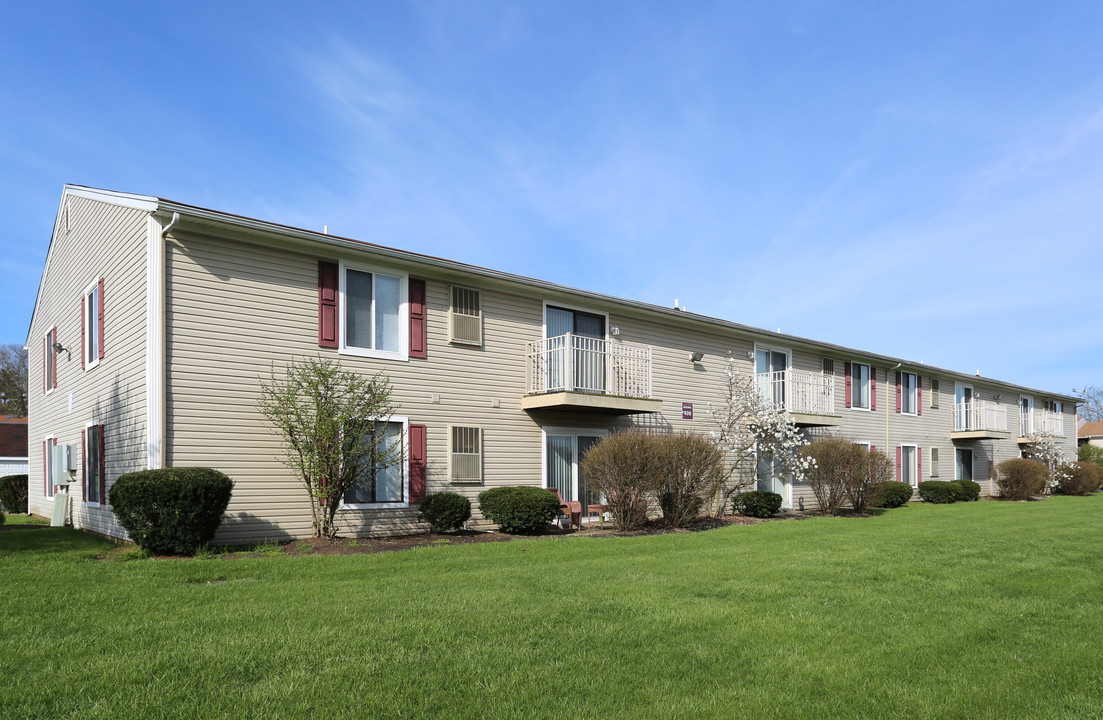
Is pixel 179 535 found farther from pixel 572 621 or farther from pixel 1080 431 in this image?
pixel 1080 431

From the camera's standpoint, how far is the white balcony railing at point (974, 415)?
92.4 feet

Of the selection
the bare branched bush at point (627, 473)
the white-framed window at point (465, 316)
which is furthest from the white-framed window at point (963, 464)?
the white-framed window at point (465, 316)

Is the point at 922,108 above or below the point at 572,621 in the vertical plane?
Result: above

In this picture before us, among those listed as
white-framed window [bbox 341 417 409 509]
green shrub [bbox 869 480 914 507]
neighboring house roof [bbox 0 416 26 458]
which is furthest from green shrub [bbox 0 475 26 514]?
green shrub [bbox 869 480 914 507]

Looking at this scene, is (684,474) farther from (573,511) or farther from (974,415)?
(974,415)

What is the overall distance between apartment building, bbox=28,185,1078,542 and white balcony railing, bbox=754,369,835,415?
0.16 m

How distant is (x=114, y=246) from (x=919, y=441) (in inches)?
963

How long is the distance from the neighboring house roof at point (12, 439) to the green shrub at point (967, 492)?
34443mm

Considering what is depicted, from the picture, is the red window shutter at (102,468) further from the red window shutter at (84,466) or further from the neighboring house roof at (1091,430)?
the neighboring house roof at (1091,430)

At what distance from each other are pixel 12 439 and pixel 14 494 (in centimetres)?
1186

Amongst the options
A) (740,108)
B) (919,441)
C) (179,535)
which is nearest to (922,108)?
(740,108)

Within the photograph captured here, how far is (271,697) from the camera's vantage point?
4.16m

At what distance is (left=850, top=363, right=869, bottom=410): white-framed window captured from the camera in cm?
2356

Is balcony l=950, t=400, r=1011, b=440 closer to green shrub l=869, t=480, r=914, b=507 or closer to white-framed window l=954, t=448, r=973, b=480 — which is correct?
white-framed window l=954, t=448, r=973, b=480
